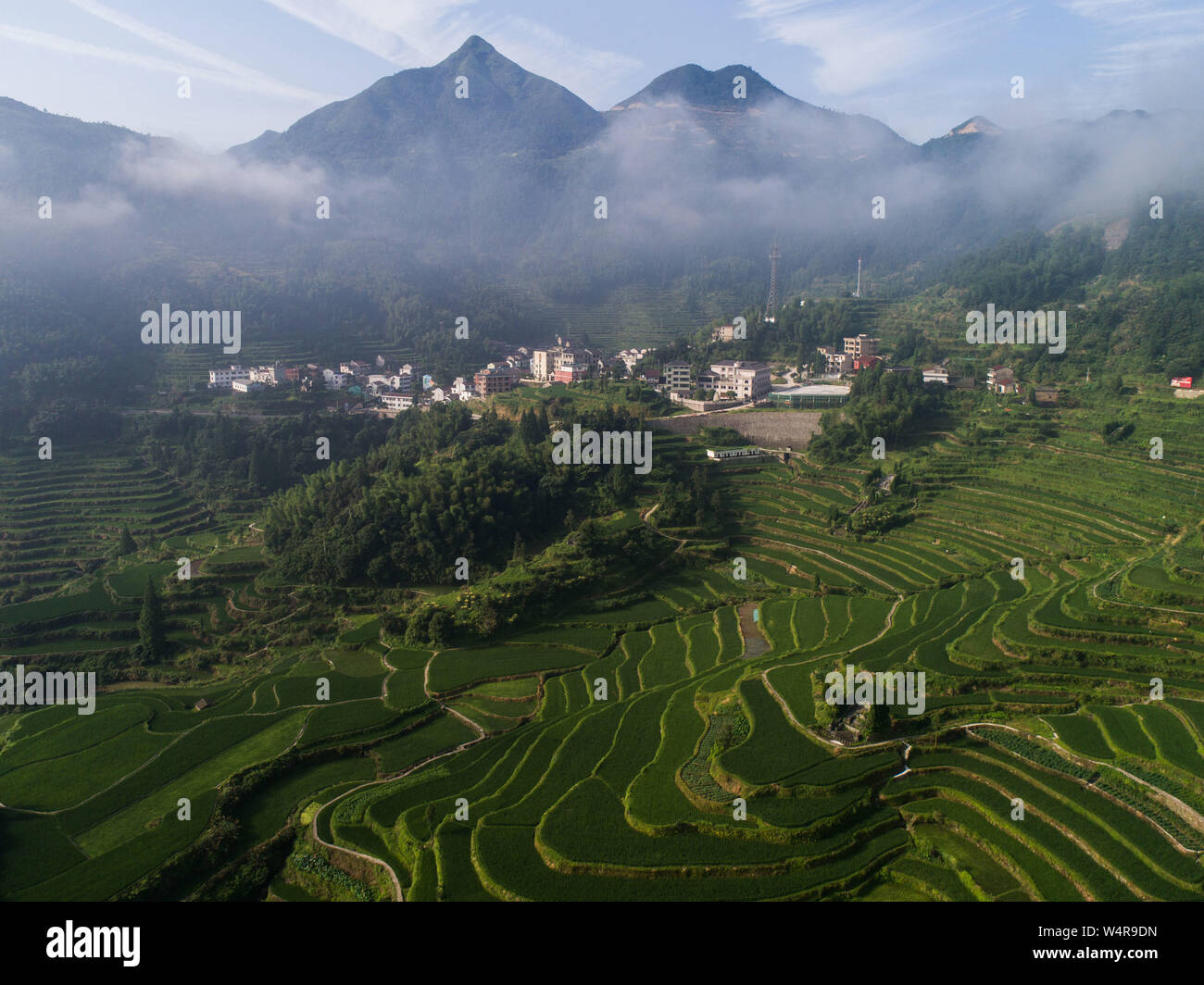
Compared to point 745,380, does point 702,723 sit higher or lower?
lower

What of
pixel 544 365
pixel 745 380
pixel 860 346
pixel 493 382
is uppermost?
pixel 860 346

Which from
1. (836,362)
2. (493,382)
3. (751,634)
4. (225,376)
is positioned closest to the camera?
(751,634)

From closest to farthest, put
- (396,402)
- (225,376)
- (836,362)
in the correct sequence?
(836,362), (396,402), (225,376)

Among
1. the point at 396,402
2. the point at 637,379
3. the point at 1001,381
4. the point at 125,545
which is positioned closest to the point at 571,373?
the point at 637,379

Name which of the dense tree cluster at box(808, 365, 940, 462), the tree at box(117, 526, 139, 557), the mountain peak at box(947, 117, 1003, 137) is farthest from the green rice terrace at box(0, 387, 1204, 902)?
the mountain peak at box(947, 117, 1003, 137)

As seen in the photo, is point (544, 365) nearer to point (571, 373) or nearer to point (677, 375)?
point (571, 373)

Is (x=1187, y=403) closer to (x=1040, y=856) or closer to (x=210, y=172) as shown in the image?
(x=1040, y=856)

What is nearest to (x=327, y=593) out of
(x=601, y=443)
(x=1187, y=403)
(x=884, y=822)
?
(x=601, y=443)

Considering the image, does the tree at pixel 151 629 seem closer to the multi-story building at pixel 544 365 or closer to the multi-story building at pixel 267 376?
the multi-story building at pixel 267 376
